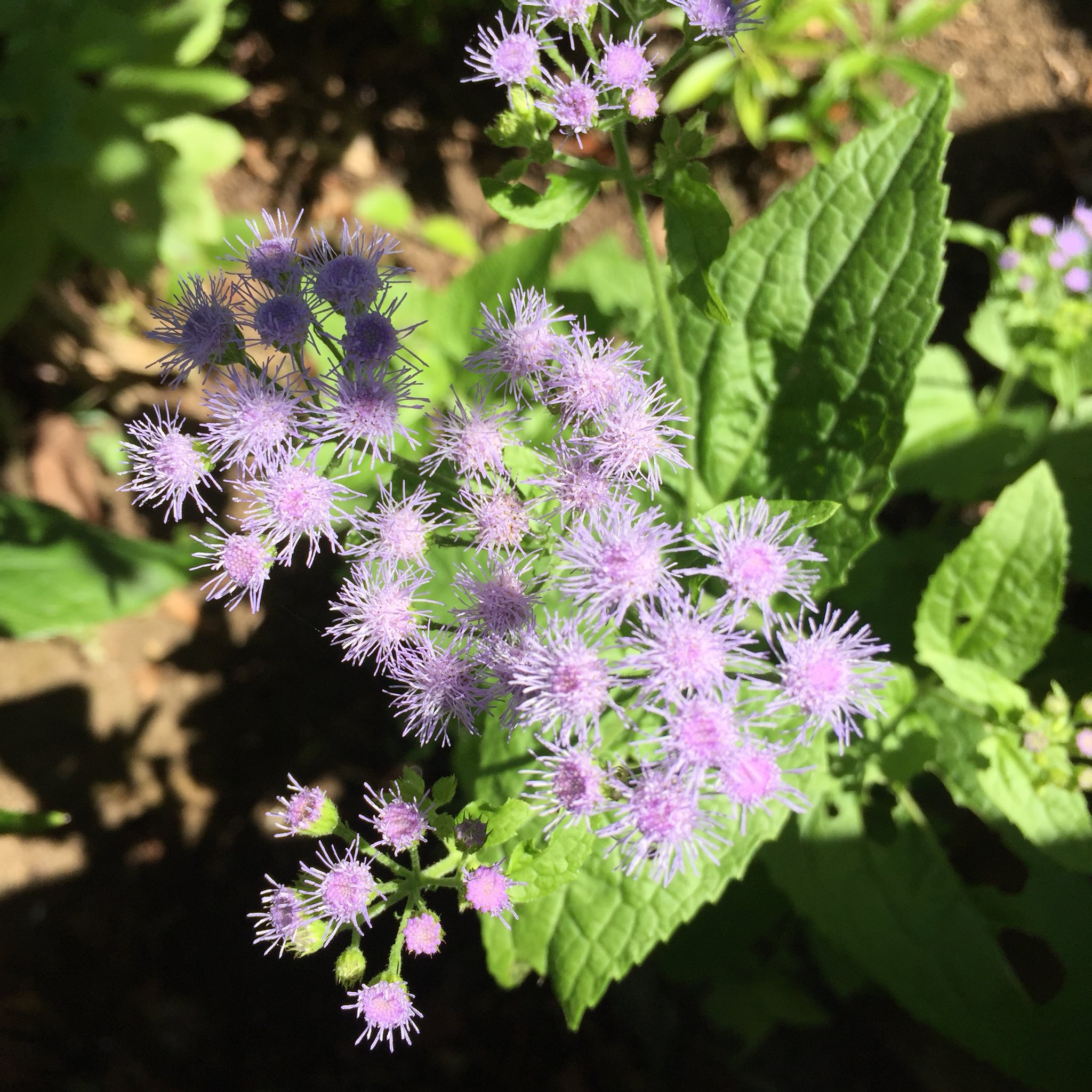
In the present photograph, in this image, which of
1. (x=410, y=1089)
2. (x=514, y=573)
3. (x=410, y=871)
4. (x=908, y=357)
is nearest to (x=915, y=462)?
(x=908, y=357)

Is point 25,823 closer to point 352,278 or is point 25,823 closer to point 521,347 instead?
point 352,278

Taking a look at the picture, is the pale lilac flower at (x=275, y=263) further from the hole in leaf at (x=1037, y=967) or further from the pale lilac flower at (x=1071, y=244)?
the hole in leaf at (x=1037, y=967)

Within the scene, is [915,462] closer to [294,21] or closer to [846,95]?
[846,95]

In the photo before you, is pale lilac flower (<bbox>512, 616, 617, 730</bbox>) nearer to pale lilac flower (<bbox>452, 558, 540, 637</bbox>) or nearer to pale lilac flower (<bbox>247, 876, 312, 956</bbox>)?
pale lilac flower (<bbox>452, 558, 540, 637</bbox>)

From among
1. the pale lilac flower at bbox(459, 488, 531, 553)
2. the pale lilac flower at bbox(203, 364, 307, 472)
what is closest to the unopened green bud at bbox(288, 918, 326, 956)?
the pale lilac flower at bbox(459, 488, 531, 553)

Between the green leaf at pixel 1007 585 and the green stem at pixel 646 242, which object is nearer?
the green stem at pixel 646 242

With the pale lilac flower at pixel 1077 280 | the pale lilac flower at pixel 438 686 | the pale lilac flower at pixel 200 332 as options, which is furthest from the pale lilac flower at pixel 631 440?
the pale lilac flower at pixel 1077 280
